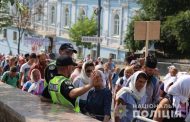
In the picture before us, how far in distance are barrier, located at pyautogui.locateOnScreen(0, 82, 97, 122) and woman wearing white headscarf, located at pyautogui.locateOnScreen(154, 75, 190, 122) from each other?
3.67 feet

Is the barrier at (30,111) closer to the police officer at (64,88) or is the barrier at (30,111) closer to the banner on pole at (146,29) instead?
the police officer at (64,88)

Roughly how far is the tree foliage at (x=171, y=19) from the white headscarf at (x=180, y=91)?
75.0 feet

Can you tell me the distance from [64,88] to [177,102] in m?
1.29

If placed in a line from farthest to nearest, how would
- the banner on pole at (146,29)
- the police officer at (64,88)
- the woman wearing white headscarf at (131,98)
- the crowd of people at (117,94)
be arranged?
the banner on pole at (146,29), the woman wearing white headscarf at (131,98), the crowd of people at (117,94), the police officer at (64,88)

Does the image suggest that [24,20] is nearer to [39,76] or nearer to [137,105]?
[39,76]

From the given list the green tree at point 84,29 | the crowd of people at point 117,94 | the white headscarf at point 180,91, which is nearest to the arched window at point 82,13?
the green tree at point 84,29

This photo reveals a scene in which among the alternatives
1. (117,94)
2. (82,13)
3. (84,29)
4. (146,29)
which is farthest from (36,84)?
(82,13)

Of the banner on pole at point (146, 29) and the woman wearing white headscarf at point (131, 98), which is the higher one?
the banner on pole at point (146, 29)

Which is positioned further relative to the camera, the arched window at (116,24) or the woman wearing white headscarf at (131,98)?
the arched window at (116,24)

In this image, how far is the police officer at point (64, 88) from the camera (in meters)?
5.58

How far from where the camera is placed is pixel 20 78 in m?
11.9

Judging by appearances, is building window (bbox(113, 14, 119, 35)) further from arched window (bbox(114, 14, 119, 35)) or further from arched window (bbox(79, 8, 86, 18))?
arched window (bbox(79, 8, 86, 18))

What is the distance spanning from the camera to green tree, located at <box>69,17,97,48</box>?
128 ft

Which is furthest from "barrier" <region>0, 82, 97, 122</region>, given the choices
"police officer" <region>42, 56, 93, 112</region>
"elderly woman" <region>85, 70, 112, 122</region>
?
"elderly woman" <region>85, 70, 112, 122</region>
